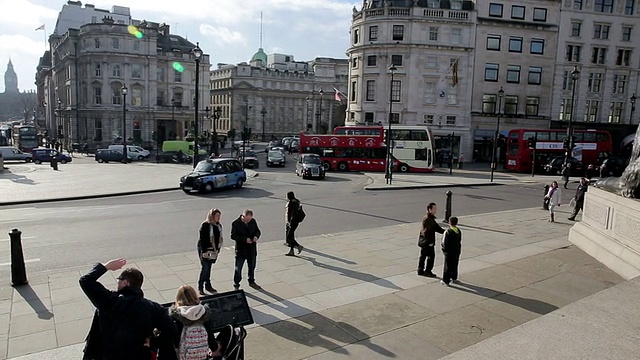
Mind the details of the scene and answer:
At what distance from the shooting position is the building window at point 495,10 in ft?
171

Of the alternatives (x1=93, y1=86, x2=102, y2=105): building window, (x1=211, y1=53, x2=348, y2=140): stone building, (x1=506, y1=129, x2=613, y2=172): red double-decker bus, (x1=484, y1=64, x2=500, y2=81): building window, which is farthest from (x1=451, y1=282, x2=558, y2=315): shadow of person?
(x1=211, y1=53, x2=348, y2=140): stone building

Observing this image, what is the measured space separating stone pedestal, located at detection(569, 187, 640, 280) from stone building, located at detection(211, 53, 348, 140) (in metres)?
92.6

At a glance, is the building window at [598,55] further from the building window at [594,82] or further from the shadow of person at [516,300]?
the shadow of person at [516,300]

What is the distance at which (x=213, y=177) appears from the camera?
944 inches

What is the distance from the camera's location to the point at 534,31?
5269 centimetres

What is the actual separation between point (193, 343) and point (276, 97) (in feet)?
354

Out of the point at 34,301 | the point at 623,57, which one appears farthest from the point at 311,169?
the point at 623,57

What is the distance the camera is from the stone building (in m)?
107

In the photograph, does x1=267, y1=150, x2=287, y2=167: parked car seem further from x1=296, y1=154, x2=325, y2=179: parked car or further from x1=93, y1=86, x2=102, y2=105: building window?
x1=93, y1=86, x2=102, y2=105: building window

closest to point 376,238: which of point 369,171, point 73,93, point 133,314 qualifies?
point 133,314

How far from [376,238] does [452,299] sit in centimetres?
533

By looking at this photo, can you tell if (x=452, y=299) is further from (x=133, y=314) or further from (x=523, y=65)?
(x=523, y=65)

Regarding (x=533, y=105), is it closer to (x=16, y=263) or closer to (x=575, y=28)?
(x=575, y=28)

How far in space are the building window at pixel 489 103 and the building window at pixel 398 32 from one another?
39.5ft
